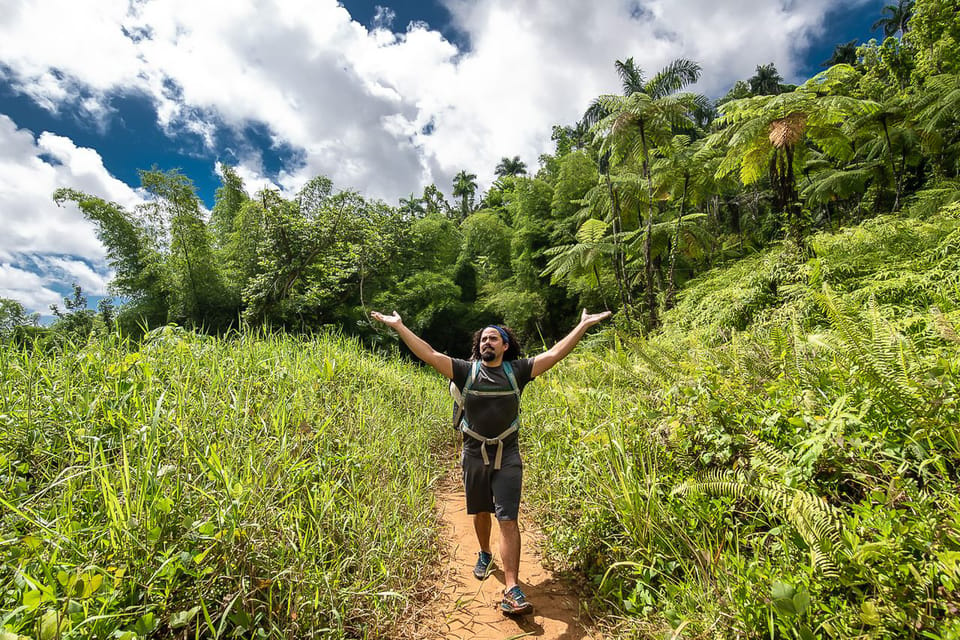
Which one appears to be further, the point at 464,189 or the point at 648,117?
the point at 464,189

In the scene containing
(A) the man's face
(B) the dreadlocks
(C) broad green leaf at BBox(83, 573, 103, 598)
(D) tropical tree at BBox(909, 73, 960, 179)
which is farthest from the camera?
(D) tropical tree at BBox(909, 73, 960, 179)

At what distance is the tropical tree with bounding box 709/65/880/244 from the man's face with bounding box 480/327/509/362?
845 cm

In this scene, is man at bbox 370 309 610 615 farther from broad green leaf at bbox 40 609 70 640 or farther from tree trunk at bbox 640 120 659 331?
tree trunk at bbox 640 120 659 331

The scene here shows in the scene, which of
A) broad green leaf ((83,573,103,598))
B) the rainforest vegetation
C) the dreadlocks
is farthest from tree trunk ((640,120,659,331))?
broad green leaf ((83,573,103,598))

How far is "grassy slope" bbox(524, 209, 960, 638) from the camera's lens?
1315 millimetres

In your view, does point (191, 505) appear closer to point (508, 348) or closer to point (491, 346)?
point (491, 346)

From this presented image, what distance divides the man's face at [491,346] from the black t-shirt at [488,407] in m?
0.08

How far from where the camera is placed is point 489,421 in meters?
A: 2.76

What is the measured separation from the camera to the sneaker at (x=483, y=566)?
9.18 ft

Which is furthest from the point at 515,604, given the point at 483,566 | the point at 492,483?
the point at 492,483

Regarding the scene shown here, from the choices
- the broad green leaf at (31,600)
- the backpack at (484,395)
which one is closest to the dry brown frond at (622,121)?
the backpack at (484,395)

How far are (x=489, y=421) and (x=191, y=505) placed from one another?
1.72 meters

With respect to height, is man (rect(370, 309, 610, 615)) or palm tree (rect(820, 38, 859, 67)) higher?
palm tree (rect(820, 38, 859, 67))

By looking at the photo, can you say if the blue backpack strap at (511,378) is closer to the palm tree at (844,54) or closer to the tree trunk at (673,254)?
the tree trunk at (673,254)
